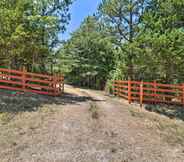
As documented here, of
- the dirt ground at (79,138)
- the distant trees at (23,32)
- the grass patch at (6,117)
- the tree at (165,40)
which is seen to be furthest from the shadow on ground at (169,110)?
the distant trees at (23,32)

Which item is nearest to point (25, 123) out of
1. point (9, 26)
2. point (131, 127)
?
point (131, 127)

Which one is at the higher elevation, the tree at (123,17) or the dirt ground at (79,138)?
the tree at (123,17)

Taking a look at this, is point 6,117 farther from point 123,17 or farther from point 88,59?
point 88,59

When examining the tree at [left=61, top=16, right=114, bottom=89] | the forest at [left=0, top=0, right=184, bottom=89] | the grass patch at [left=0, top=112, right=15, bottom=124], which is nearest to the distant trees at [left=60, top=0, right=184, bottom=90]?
the forest at [left=0, top=0, right=184, bottom=89]

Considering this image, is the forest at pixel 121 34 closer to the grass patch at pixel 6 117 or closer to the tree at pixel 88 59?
the grass patch at pixel 6 117

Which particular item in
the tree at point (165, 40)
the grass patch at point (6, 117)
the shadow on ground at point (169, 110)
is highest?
the tree at point (165, 40)

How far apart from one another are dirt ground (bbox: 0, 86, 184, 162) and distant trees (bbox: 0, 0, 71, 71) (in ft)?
20.9

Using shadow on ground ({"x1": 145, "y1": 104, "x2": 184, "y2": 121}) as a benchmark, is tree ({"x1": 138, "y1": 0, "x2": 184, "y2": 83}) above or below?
above

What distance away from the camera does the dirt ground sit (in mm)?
4580

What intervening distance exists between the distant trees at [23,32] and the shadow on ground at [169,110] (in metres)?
7.72

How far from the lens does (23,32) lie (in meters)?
13.0

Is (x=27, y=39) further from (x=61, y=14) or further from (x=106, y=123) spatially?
(x=106, y=123)

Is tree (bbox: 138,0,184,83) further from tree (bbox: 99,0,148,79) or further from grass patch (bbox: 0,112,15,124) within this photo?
grass patch (bbox: 0,112,15,124)

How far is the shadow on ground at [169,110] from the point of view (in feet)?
34.5
